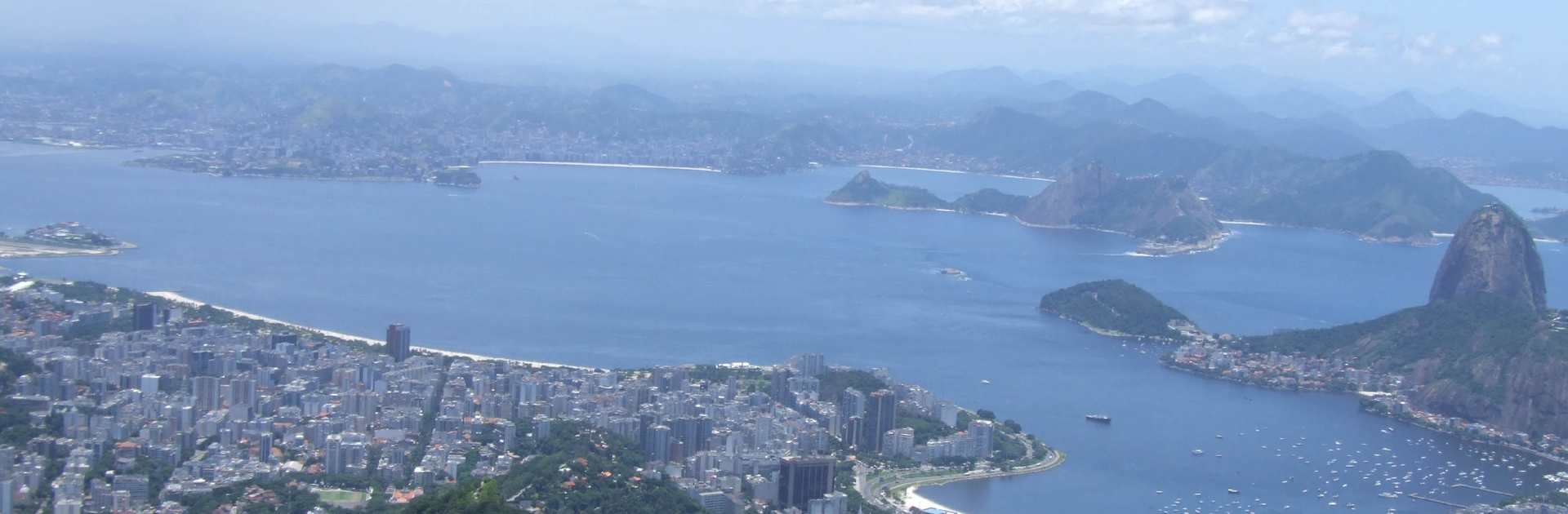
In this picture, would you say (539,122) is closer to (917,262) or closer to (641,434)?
(917,262)

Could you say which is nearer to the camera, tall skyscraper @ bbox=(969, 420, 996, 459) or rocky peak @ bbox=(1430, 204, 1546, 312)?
tall skyscraper @ bbox=(969, 420, 996, 459)

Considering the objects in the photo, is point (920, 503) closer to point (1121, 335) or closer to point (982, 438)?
point (982, 438)

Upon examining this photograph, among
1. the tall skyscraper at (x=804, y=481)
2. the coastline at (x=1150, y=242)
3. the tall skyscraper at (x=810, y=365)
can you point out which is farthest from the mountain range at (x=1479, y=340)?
the coastline at (x=1150, y=242)

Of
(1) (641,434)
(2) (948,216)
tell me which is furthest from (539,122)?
(1) (641,434)

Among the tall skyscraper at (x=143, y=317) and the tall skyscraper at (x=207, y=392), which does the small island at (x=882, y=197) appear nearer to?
the tall skyscraper at (x=143, y=317)

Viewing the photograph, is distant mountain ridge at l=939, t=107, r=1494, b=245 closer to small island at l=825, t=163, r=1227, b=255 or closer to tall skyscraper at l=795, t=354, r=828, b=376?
small island at l=825, t=163, r=1227, b=255

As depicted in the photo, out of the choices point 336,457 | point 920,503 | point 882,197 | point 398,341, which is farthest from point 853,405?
point 882,197

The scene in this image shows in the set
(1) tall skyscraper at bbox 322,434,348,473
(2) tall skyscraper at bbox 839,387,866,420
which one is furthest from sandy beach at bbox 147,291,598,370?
(1) tall skyscraper at bbox 322,434,348,473
